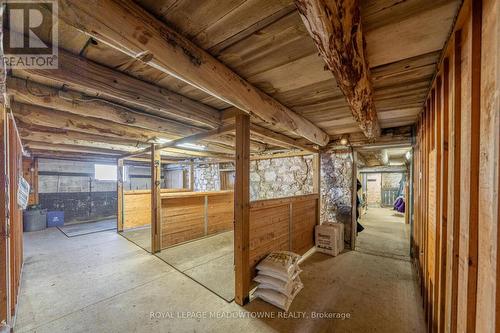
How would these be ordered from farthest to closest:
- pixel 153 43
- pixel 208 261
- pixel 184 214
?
pixel 184 214
pixel 208 261
pixel 153 43

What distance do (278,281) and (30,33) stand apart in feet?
9.29

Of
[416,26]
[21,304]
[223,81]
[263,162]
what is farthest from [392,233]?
[21,304]

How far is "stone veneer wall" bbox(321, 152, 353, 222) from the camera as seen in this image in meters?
3.86

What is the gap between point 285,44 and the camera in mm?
1205

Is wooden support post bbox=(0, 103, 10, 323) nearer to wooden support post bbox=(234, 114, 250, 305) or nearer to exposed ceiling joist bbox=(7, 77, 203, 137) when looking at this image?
exposed ceiling joist bbox=(7, 77, 203, 137)

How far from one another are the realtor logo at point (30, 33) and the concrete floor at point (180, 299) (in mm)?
2247

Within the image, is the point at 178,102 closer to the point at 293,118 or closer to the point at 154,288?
the point at 293,118

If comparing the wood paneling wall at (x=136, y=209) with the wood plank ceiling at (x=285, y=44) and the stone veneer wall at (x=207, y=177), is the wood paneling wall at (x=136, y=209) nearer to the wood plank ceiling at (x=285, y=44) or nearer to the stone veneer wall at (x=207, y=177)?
the stone veneer wall at (x=207, y=177)

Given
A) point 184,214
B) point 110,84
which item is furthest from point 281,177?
point 110,84

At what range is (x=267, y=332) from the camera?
5.72ft

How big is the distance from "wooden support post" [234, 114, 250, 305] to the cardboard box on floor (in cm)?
198

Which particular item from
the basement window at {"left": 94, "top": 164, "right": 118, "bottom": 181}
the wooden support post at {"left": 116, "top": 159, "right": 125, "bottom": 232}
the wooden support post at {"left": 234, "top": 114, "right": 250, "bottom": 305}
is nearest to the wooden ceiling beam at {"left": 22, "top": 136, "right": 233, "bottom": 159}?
the wooden support post at {"left": 116, "top": 159, "right": 125, "bottom": 232}

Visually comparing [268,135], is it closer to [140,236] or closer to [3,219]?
[3,219]

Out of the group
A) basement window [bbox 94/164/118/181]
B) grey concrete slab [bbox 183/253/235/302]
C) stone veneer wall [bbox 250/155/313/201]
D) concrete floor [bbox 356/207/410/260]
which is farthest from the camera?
basement window [bbox 94/164/118/181]
